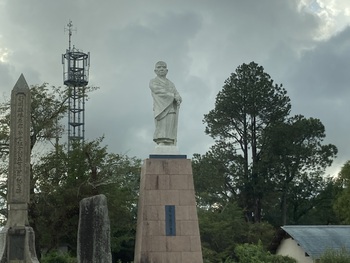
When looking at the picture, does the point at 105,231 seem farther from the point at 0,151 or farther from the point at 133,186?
the point at 133,186

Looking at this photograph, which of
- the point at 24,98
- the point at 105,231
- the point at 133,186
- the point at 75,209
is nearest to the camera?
the point at 105,231

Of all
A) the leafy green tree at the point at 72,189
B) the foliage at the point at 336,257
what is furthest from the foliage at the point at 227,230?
the foliage at the point at 336,257

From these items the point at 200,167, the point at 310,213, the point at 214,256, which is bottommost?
the point at 214,256

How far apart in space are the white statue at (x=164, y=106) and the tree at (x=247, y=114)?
67.0ft

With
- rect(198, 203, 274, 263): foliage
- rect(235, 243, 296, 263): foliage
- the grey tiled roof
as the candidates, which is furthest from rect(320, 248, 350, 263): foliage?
rect(198, 203, 274, 263): foliage

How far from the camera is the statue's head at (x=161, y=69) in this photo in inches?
740

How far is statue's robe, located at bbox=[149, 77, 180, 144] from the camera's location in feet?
60.0

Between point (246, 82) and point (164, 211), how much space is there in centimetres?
2364

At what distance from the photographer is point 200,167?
3844 cm

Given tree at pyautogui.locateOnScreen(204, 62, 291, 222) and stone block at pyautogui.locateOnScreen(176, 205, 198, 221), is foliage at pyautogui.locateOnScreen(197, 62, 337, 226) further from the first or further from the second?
stone block at pyautogui.locateOnScreen(176, 205, 198, 221)

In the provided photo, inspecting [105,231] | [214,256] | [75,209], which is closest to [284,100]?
[214,256]

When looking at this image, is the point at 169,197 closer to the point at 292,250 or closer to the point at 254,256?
the point at 254,256

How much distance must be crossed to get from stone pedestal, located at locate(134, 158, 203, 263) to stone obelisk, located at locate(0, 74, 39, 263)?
3174 millimetres

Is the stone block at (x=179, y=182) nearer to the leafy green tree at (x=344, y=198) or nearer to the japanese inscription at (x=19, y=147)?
the japanese inscription at (x=19, y=147)
